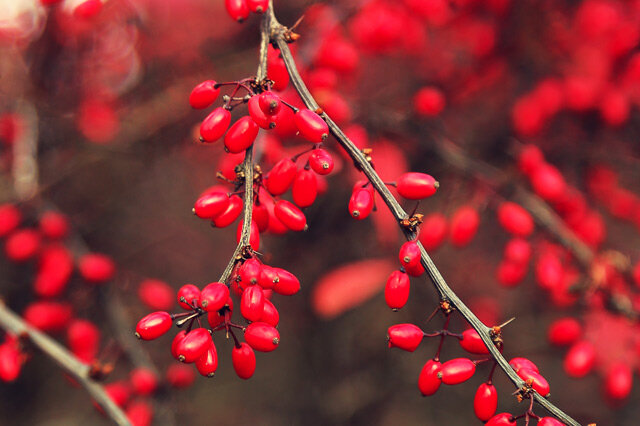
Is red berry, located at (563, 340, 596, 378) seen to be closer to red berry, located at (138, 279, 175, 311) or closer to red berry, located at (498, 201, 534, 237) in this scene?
red berry, located at (498, 201, 534, 237)

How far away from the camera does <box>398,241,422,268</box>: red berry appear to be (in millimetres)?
980

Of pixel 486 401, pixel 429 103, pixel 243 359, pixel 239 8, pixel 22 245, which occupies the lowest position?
pixel 22 245

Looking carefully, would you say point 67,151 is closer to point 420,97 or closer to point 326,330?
point 326,330

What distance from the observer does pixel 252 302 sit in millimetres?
917

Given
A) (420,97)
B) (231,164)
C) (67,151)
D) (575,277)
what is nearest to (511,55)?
(420,97)

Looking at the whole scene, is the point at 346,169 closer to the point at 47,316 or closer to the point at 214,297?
the point at 47,316

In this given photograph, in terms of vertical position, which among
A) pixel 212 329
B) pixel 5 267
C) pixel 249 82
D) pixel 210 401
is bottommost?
pixel 210 401

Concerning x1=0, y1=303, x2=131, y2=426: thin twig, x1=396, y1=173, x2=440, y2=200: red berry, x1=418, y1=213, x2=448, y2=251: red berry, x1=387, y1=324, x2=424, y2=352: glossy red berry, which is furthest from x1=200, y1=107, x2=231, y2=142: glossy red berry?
x1=418, y1=213, x2=448, y2=251: red berry

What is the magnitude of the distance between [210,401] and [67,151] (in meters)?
1.92

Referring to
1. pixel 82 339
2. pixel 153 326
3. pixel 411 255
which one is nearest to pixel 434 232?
pixel 411 255

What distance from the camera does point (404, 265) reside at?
1.02 metres

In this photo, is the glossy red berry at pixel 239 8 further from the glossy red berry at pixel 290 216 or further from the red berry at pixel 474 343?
the red berry at pixel 474 343

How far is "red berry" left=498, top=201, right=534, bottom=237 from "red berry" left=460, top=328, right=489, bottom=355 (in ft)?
3.55

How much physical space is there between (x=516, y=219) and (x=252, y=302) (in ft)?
4.82
